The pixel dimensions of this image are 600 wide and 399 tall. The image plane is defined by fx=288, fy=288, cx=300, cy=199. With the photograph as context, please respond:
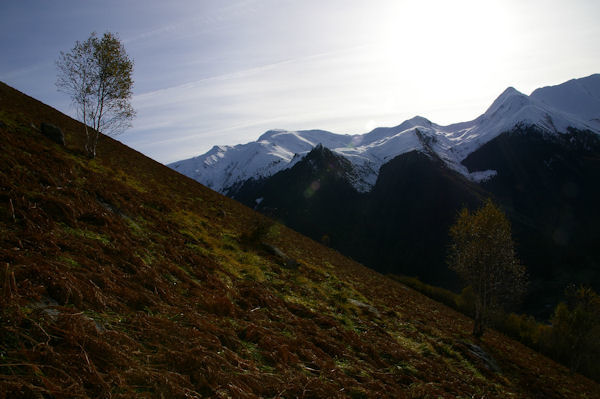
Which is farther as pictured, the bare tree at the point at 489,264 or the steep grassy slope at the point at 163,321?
the bare tree at the point at 489,264

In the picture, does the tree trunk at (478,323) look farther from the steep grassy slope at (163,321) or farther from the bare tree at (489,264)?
the steep grassy slope at (163,321)

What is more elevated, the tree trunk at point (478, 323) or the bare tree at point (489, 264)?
the bare tree at point (489, 264)

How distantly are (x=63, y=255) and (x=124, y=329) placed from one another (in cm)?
278

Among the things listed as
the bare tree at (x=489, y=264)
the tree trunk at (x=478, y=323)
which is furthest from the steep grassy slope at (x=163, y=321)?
the bare tree at (x=489, y=264)

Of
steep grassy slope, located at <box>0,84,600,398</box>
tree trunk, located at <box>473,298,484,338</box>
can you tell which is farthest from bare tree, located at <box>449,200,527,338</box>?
steep grassy slope, located at <box>0,84,600,398</box>

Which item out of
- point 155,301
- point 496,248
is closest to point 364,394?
point 155,301

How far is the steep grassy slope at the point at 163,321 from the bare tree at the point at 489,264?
6.40 m

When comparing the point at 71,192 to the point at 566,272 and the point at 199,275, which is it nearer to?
the point at 199,275

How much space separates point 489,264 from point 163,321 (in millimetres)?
22372

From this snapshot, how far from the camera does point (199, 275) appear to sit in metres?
9.88

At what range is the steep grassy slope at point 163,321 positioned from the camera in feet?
13.1

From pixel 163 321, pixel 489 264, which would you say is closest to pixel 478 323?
pixel 489 264

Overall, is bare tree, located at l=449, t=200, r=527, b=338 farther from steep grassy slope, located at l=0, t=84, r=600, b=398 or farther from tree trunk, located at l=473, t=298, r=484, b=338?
steep grassy slope, located at l=0, t=84, r=600, b=398

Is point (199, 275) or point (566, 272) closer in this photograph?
point (199, 275)
